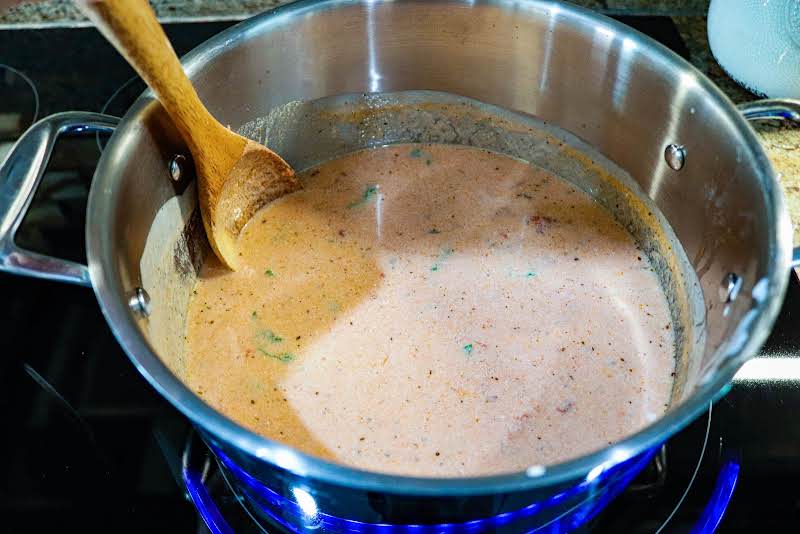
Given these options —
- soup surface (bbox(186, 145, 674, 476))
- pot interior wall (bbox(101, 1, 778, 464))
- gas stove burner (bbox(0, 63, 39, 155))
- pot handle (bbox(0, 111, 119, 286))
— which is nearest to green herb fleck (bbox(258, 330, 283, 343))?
soup surface (bbox(186, 145, 674, 476))

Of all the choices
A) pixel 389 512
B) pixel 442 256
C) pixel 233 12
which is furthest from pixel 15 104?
pixel 389 512

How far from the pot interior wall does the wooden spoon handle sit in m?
0.04

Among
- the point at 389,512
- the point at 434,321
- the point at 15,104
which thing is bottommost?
the point at 434,321

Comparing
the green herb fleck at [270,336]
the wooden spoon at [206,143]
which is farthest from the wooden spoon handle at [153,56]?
the green herb fleck at [270,336]

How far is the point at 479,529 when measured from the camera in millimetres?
836

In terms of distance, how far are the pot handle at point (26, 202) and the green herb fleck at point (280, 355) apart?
370 millimetres

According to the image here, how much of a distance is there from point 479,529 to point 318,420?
306 mm

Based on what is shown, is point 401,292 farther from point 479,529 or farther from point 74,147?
point 74,147

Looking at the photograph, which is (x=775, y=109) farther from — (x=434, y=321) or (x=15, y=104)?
(x=15, y=104)

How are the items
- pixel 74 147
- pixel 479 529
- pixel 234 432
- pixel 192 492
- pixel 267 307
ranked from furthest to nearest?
1. pixel 74 147
2. pixel 267 307
3. pixel 192 492
4. pixel 479 529
5. pixel 234 432

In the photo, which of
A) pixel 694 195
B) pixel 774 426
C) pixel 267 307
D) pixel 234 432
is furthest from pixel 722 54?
pixel 234 432

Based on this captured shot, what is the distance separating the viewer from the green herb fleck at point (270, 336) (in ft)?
3.80

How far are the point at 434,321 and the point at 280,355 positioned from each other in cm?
24

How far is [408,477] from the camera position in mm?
633
